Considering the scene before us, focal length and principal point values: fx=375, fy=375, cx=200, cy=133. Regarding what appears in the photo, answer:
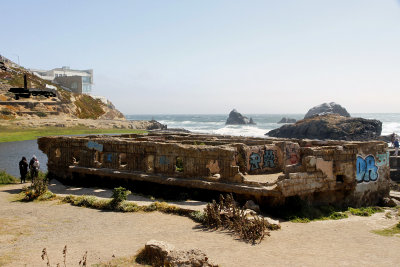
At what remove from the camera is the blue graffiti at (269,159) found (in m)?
16.5

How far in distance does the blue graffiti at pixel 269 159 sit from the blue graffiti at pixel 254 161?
1.26ft

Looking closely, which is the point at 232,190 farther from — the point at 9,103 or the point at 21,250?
the point at 9,103

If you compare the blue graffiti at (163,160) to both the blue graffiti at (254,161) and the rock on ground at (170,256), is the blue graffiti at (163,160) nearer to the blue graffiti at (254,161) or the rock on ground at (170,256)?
the blue graffiti at (254,161)

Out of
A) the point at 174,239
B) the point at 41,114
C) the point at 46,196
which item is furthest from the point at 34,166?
the point at 41,114

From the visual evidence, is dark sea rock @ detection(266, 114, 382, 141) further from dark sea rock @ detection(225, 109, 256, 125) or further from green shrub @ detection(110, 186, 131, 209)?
dark sea rock @ detection(225, 109, 256, 125)

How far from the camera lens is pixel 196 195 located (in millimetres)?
14289

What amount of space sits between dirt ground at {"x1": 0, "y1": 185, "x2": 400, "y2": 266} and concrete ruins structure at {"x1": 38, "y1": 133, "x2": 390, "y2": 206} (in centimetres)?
137

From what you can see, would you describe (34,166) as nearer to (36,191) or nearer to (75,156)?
(75,156)

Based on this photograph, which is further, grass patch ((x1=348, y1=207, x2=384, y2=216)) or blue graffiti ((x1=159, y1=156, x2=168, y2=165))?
blue graffiti ((x1=159, y1=156, x2=168, y2=165))

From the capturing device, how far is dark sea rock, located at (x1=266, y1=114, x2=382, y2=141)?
46.5 metres

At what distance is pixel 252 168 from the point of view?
16.1 metres

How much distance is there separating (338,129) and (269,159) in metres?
34.2

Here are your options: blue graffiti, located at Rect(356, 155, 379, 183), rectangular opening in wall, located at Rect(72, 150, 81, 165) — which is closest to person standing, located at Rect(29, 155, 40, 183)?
rectangular opening in wall, located at Rect(72, 150, 81, 165)

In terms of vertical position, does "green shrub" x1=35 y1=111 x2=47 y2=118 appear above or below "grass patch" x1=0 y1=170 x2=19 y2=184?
above
